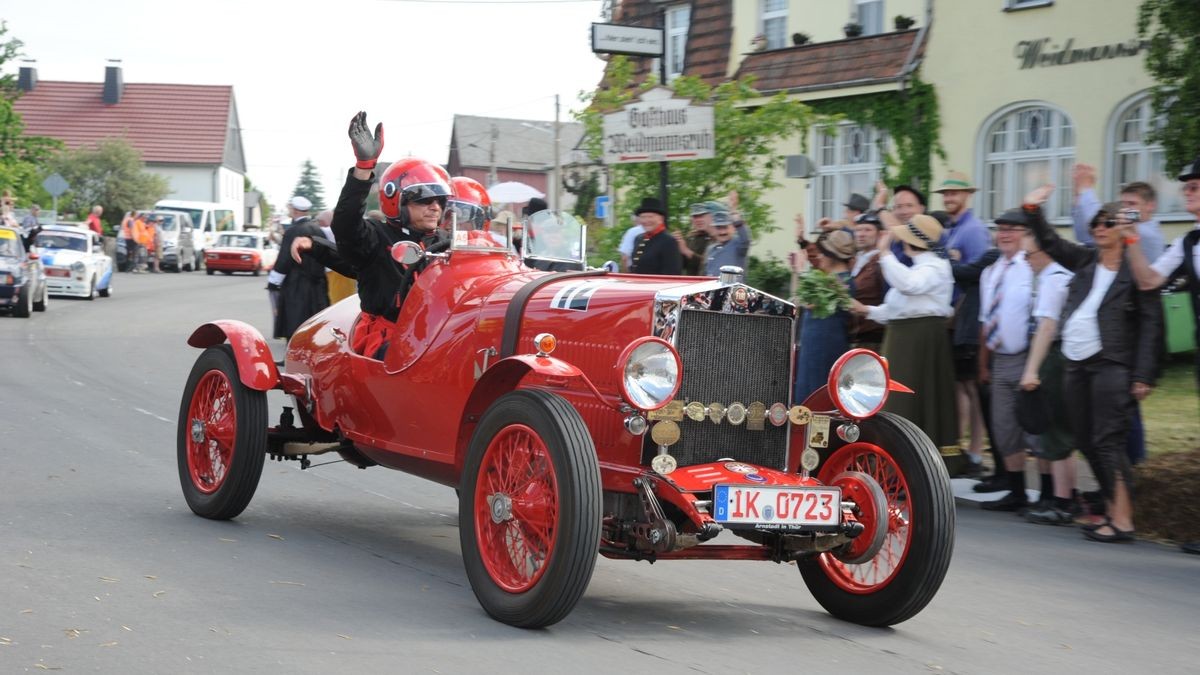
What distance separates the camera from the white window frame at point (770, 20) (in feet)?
81.9

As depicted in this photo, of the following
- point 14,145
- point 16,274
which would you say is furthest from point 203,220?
point 16,274

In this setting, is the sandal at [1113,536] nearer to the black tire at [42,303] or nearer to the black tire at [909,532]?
the black tire at [909,532]

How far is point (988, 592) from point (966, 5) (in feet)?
51.9

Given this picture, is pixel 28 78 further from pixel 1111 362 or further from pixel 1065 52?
pixel 1111 362

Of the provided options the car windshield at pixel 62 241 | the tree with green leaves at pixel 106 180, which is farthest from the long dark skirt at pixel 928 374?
the tree with green leaves at pixel 106 180

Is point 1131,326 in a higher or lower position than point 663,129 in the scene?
lower

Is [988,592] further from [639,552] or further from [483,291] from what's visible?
[483,291]

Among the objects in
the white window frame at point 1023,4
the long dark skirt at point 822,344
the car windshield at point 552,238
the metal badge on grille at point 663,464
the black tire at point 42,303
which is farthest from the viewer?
the black tire at point 42,303

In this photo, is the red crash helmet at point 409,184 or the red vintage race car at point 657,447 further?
the red crash helmet at point 409,184

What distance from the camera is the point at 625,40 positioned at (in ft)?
45.9

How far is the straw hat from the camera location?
991 cm

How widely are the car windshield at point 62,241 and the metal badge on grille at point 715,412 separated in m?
27.5

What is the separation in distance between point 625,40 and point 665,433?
877 centimetres

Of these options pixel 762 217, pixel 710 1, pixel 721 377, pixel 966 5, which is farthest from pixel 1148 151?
pixel 721 377
